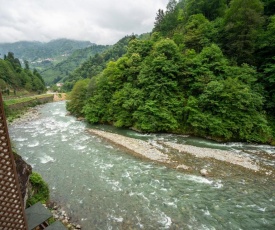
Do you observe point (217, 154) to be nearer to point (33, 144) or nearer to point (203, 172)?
point (203, 172)

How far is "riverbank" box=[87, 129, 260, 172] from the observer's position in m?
15.2

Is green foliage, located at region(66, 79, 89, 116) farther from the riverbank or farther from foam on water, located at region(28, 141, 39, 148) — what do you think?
the riverbank

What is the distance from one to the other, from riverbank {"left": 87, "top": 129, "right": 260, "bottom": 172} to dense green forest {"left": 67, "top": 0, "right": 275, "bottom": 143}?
345 cm

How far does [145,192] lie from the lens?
38.5 ft

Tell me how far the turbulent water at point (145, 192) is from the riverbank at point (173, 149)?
1.14 metres

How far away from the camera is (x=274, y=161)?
1559cm

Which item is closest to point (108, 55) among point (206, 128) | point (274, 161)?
point (206, 128)

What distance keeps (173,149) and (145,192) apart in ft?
24.7

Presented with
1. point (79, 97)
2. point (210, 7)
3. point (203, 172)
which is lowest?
point (203, 172)

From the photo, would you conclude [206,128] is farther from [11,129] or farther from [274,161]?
[11,129]

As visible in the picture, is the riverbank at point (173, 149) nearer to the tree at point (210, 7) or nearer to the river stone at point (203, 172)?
the river stone at point (203, 172)


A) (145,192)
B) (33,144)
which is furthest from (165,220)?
(33,144)

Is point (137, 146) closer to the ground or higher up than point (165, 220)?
higher up

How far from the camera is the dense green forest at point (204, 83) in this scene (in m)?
20.2
